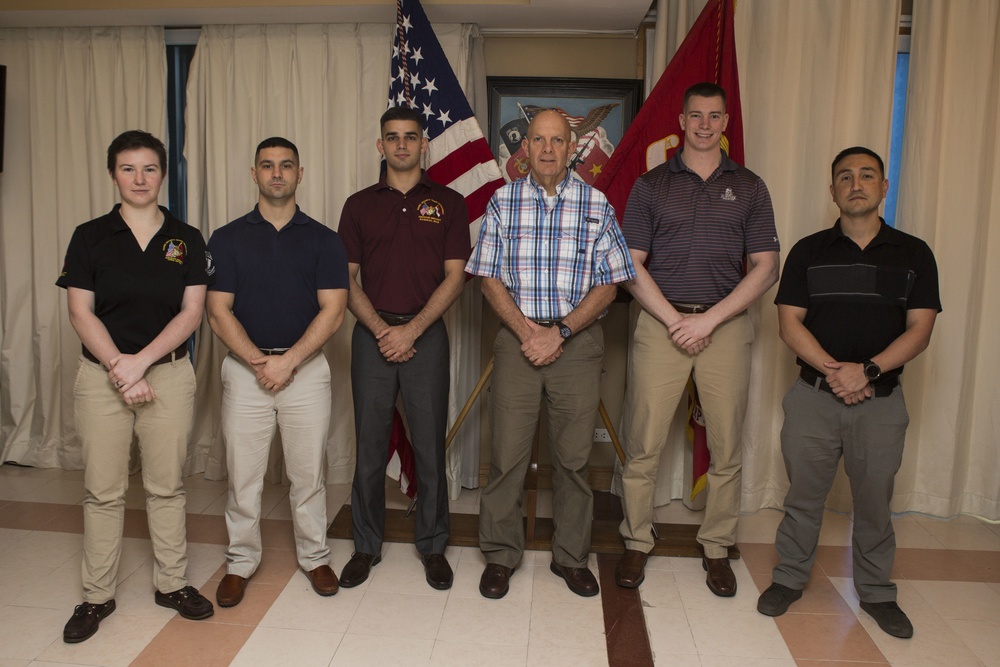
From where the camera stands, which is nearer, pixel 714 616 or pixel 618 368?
pixel 714 616

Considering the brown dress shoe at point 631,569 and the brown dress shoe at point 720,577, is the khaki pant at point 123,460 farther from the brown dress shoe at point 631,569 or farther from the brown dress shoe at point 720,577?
the brown dress shoe at point 720,577

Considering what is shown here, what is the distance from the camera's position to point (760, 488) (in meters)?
4.26

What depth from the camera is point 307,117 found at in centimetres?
442

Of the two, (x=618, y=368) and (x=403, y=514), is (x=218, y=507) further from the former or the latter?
(x=618, y=368)

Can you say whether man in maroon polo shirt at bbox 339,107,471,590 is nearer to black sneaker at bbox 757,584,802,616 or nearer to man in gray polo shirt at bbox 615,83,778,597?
man in gray polo shirt at bbox 615,83,778,597

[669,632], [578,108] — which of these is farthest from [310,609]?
[578,108]

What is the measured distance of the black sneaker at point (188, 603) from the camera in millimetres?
2932

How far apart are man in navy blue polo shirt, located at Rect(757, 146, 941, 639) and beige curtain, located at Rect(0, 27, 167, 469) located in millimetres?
3645

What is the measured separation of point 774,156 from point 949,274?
109 cm

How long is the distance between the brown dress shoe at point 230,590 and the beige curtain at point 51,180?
2.16m

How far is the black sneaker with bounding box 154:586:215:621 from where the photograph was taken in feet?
9.62

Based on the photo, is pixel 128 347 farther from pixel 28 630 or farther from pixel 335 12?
pixel 335 12

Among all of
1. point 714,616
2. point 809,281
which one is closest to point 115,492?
point 714,616

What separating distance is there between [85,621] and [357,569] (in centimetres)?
100
